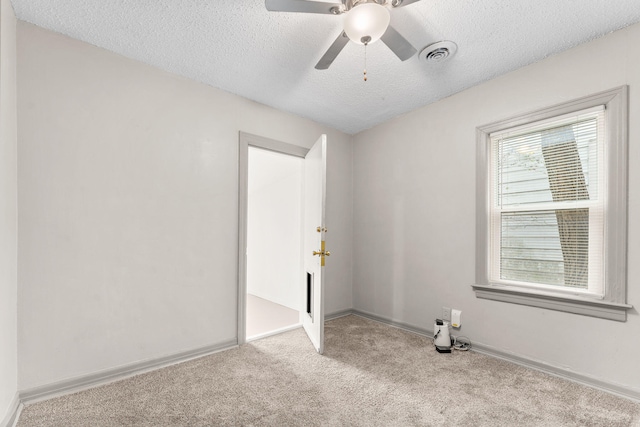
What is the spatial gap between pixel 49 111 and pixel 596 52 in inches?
145

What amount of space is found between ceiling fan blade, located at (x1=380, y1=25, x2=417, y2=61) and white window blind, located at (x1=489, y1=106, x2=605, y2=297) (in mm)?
1303

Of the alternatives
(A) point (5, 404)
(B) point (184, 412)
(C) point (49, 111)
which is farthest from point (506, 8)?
(A) point (5, 404)

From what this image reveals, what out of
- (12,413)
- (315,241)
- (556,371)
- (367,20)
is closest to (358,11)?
(367,20)

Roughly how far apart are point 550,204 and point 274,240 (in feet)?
10.7

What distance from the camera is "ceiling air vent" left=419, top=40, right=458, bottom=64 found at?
6.68 ft

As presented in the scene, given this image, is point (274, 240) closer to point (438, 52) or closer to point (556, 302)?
point (438, 52)

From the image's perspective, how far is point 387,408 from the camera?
1.81 metres

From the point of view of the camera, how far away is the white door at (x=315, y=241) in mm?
2607

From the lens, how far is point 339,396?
1.94 metres

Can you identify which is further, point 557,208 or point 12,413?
point 557,208

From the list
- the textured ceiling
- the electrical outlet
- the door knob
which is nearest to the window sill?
the electrical outlet

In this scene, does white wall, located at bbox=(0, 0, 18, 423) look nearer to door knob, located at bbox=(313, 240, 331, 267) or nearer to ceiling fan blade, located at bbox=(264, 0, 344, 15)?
ceiling fan blade, located at bbox=(264, 0, 344, 15)

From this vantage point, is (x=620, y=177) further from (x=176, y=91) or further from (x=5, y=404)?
Result: (x=5, y=404)

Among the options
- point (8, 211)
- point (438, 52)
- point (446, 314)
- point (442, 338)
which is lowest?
point (442, 338)
